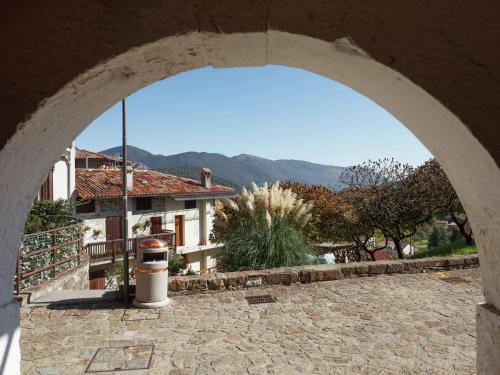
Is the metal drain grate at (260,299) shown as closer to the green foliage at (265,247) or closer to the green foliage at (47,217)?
the green foliage at (265,247)

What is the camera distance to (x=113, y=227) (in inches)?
868

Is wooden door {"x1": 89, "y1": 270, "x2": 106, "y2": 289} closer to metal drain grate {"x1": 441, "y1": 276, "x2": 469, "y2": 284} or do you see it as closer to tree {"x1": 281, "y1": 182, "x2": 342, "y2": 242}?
tree {"x1": 281, "y1": 182, "x2": 342, "y2": 242}

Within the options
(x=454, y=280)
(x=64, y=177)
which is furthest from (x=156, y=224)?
(x=454, y=280)

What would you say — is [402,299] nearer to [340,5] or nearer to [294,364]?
[294,364]

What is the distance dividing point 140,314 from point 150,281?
50 cm

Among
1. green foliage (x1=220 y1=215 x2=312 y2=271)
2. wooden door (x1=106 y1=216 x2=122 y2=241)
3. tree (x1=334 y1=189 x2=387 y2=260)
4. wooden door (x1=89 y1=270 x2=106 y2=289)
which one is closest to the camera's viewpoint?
green foliage (x1=220 y1=215 x2=312 y2=271)

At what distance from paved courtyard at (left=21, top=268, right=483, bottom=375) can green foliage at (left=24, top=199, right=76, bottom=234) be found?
602 cm

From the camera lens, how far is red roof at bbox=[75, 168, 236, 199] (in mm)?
21141

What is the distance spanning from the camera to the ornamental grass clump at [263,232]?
24.9 feet

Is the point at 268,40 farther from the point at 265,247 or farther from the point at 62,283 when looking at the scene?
the point at 62,283

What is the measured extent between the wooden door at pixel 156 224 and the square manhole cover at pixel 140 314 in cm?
1901


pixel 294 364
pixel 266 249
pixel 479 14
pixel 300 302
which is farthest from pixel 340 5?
pixel 266 249

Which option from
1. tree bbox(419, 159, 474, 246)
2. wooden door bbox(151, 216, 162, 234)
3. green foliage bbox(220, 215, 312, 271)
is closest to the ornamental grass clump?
green foliage bbox(220, 215, 312, 271)

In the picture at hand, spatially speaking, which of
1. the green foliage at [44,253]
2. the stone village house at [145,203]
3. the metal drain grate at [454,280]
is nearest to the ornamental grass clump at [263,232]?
the metal drain grate at [454,280]
